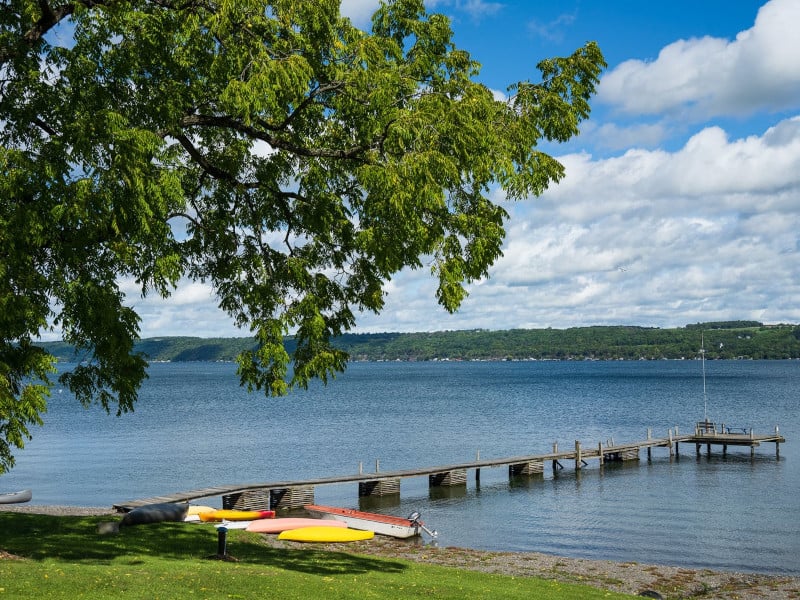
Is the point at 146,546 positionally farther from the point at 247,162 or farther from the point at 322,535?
the point at 247,162

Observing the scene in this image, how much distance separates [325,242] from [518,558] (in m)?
16.4

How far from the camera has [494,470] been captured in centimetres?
5447

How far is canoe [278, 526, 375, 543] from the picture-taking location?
2722cm

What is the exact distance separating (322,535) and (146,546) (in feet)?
23.9

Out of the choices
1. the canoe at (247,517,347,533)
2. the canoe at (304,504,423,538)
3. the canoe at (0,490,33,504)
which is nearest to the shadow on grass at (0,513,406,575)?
the canoe at (247,517,347,533)

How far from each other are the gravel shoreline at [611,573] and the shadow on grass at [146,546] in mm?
2896

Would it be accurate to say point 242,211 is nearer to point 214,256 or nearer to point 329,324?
point 214,256

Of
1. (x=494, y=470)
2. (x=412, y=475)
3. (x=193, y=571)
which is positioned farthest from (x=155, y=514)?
(x=494, y=470)

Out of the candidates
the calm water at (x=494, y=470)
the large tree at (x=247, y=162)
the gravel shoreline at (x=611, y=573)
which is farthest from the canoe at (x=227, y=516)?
the large tree at (x=247, y=162)

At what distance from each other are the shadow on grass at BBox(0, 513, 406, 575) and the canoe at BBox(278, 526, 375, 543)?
1254 millimetres

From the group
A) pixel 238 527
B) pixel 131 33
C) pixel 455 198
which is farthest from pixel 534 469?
pixel 131 33

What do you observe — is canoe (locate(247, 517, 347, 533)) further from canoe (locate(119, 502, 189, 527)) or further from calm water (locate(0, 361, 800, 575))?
calm water (locate(0, 361, 800, 575))

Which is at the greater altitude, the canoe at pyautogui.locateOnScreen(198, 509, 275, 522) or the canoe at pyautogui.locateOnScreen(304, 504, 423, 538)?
the canoe at pyautogui.locateOnScreen(198, 509, 275, 522)

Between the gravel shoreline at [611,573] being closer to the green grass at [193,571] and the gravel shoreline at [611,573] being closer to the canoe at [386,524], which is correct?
the canoe at [386,524]
